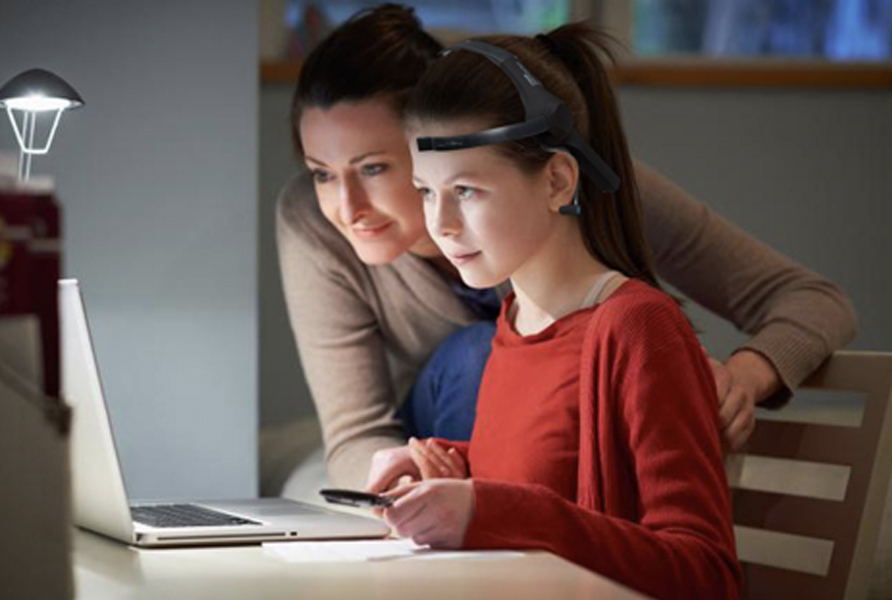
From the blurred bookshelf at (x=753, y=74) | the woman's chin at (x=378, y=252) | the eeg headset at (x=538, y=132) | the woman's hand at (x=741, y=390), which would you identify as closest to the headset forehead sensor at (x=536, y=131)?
the eeg headset at (x=538, y=132)

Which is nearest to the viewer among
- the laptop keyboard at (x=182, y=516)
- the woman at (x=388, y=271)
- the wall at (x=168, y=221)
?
the laptop keyboard at (x=182, y=516)

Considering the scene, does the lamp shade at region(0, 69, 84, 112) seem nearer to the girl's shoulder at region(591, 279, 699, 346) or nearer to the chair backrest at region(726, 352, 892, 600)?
the girl's shoulder at region(591, 279, 699, 346)

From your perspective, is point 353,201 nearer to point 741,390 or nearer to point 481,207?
point 481,207

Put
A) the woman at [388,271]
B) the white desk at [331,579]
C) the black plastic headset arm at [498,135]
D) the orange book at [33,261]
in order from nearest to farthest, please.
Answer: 1. the orange book at [33,261]
2. the white desk at [331,579]
3. the black plastic headset arm at [498,135]
4. the woman at [388,271]

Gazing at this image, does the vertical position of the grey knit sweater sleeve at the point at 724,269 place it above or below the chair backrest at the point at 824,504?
above

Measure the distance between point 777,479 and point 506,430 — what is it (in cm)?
61

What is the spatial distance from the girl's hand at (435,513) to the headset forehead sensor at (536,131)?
403mm

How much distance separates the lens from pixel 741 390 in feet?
5.13

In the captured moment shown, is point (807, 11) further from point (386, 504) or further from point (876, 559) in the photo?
point (386, 504)

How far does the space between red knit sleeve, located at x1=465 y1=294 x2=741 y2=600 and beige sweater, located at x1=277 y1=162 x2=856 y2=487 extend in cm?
52

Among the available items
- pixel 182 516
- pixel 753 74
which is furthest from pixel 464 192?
pixel 753 74

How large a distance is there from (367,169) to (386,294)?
295 mm

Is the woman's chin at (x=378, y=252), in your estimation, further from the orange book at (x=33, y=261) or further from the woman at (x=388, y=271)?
the orange book at (x=33, y=261)

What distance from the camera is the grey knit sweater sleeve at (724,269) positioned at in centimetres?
184
